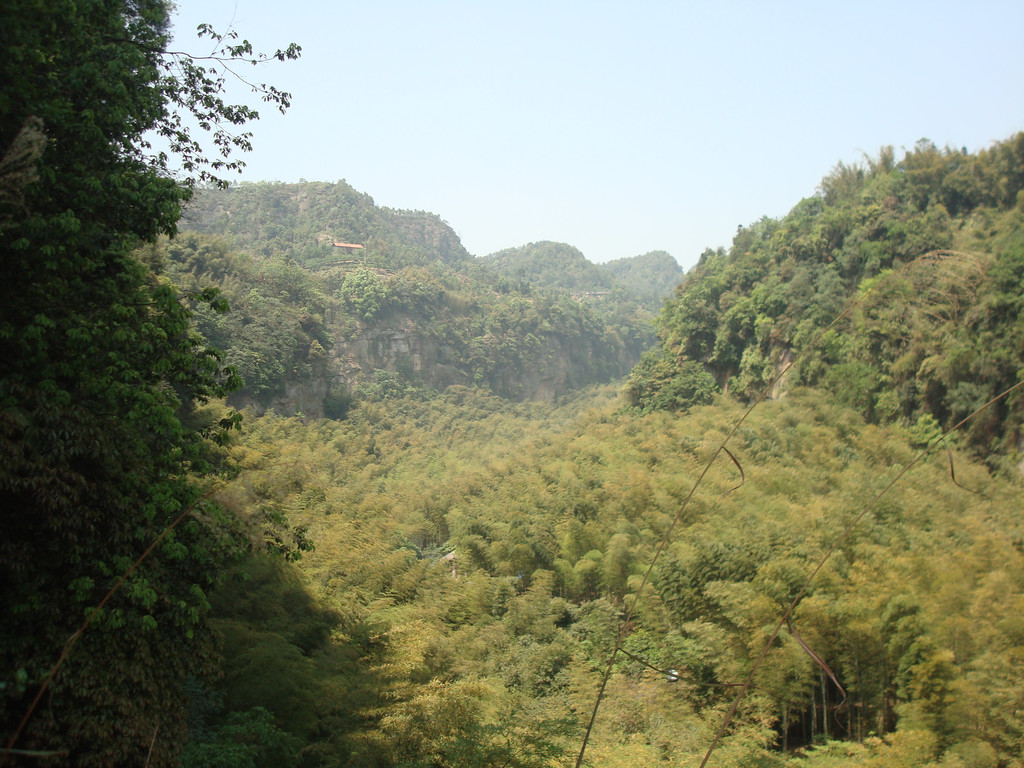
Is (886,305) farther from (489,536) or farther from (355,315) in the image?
(355,315)

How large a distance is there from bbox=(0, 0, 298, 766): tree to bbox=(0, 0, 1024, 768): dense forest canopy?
0.02 meters

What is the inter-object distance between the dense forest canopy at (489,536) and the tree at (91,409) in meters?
0.02

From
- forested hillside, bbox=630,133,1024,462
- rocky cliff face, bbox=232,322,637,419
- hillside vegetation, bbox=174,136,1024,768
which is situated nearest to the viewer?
hillside vegetation, bbox=174,136,1024,768

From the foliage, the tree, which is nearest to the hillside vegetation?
the foliage

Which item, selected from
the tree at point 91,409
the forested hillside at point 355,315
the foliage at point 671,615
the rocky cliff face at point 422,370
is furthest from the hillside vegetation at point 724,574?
the rocky cliff face at point 422,370

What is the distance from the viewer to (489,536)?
35.4 feet

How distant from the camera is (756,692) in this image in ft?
17.8

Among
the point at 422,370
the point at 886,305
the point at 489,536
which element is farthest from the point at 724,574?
the point at 422,370

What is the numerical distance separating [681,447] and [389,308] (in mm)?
22778

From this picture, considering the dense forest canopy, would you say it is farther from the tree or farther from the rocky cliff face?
the rocky cliff face

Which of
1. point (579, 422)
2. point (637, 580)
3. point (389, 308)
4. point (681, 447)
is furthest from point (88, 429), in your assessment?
point (389, 308)

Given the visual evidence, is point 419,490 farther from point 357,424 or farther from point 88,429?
point 88,429

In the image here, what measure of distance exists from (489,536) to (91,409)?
7.76m

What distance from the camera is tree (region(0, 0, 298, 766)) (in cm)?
286
